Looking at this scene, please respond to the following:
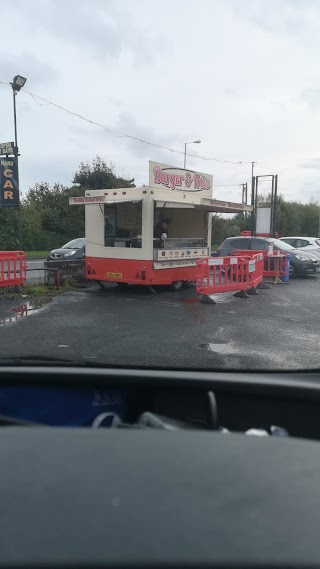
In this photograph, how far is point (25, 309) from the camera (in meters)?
10.4

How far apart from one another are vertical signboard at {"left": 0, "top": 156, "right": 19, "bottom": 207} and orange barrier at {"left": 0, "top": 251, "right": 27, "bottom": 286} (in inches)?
114

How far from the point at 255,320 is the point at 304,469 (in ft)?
27.0

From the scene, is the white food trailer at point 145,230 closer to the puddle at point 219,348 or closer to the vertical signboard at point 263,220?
the puddle at point 219,348

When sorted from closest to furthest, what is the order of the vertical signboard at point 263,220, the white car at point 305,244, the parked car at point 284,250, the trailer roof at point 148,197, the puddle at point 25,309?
1. the puddle at point 25,309
2. the trailer roof at point 148,197
3. the parked car at point 284,250
4. the white car at point 305,244
5. the vertical signboard at point 263,220

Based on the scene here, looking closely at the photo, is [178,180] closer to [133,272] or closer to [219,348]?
[133,272]

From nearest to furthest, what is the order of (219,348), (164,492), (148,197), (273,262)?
(164,492) < (219,348) < (148,197) < (273,262)

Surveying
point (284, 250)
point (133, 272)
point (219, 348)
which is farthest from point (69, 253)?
point (219, 348)

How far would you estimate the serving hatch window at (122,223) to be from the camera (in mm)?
12914

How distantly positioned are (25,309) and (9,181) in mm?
5739

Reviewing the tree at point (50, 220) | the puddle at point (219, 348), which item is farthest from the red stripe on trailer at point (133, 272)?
the tree at point (50, 220)

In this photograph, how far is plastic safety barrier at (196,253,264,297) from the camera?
1138 centimetres

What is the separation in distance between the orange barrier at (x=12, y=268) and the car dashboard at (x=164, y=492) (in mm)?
10926

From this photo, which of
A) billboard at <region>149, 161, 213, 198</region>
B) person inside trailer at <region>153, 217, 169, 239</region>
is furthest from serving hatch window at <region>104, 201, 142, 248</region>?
billboard at <region>149, 161, 213, 198</region>

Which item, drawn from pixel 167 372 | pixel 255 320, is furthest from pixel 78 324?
pixel 167 372
